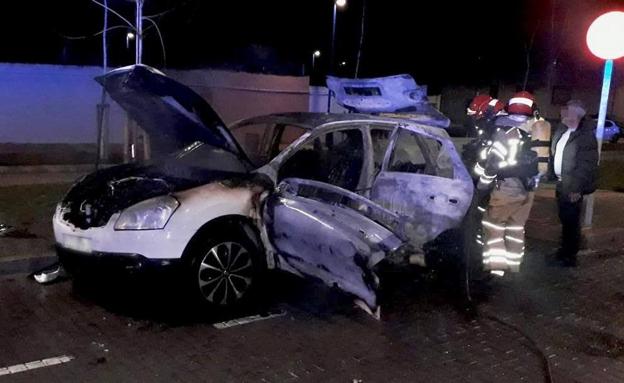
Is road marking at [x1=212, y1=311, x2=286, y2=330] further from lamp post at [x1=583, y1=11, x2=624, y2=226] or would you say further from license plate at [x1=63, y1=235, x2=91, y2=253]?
lamp post at [x1=583, y1=11, x2=624, y2=226]

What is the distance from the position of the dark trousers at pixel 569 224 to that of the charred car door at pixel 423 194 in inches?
69.8

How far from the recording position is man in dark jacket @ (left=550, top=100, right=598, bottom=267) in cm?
741

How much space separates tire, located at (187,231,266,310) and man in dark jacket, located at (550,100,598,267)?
3790 millimetres

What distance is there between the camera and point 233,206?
17.9 feet

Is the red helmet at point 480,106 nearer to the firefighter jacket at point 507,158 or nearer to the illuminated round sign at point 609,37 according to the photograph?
the illuminated round sign at point 609,37

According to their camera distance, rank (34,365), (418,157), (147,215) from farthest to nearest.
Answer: (418,157)
(147,215)
(34,365)

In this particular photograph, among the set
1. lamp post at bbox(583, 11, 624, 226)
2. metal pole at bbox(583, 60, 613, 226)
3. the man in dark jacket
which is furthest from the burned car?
lamp post at bbox(583, 11, 624, 226)

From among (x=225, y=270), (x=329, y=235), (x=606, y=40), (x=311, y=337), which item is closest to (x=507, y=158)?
(x=329, y=235)

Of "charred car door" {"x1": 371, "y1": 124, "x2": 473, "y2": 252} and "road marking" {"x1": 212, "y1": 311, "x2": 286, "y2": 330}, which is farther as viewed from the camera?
"charred car door" {"x1": 371, "y1": 124, "x2": 473, "y2": 252}

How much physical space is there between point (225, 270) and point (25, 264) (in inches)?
94.9

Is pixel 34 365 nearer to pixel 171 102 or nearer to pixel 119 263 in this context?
pixel 119 263

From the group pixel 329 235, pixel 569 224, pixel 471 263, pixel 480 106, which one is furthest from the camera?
pixel 480 106

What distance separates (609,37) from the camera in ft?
28.6

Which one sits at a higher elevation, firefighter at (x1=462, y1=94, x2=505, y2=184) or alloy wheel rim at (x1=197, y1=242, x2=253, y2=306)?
firefighter at (x1=462, y1=94, x2=505, y2=184)
